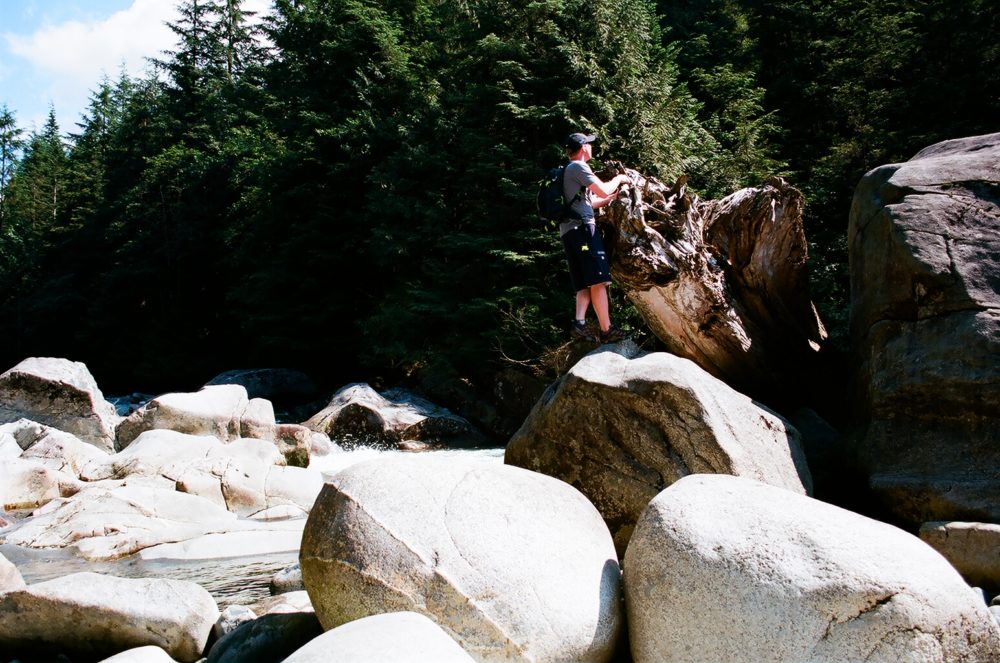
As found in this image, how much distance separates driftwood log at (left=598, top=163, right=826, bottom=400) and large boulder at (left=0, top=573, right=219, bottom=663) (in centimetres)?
431

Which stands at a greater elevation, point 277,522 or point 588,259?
point 588,259

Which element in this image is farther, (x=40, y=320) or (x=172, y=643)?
(x=40, y=320)

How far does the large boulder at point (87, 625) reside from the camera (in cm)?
526

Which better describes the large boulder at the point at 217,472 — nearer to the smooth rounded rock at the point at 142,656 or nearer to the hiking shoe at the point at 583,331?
the hiking shoe at the point at 583,331

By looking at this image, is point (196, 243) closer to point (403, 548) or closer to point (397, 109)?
point (397, 109)

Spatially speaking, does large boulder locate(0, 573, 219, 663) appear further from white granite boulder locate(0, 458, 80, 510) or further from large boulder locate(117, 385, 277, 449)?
large boulder locate(117, 385, 277, 449)

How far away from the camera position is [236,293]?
29.5m

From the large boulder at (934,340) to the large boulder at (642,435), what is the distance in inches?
30.2

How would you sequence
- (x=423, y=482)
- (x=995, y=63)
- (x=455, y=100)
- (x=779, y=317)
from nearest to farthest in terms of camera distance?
(x=423, y=482) → (x=779, y=317) → (x=995, y=63) → (x=455, y=100)

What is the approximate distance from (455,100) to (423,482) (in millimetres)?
18697

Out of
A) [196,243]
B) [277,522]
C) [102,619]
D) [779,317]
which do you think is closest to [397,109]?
[196,243]

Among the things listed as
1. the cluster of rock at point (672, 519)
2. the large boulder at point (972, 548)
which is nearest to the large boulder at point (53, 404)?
the cluster of rock at point (672, 519)

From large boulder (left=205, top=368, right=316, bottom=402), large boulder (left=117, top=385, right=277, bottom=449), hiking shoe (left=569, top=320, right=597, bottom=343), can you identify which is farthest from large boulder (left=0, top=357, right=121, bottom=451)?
hiking shoe (left=569, top=320, right=597, bottom=343)

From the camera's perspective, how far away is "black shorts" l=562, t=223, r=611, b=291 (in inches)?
271
